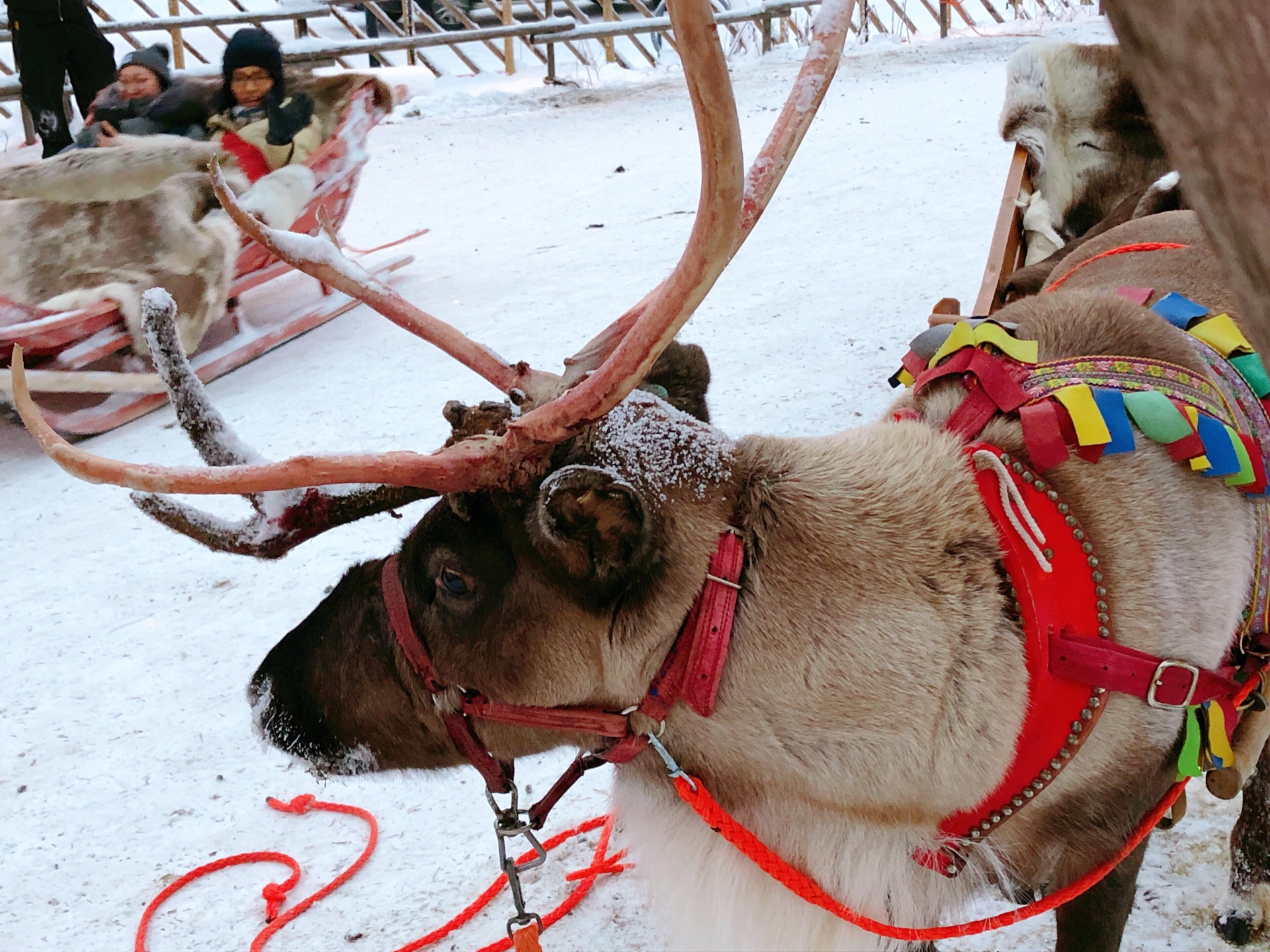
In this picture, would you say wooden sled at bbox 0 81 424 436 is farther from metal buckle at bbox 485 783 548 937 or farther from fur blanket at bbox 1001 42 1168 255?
metal buckle at bbox 485 783 548 937

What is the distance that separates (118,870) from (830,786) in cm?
191

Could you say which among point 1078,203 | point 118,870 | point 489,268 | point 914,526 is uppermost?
point 1078,203

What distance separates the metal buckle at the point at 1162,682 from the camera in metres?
1.39

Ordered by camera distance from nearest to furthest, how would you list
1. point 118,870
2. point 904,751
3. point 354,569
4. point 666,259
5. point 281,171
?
point 904,751, point 354,569, point 118,870, point 281,171, point 666,259

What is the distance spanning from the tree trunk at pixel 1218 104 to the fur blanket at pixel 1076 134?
3.60 meters

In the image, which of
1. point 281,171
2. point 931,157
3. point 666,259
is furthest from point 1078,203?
point 931,157

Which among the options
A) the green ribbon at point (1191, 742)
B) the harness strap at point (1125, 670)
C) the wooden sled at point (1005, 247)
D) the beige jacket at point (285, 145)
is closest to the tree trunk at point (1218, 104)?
the harness strap at point (1125, 670)

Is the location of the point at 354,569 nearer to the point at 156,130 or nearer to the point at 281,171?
the point at 281,171

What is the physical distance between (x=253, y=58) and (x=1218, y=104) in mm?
5991

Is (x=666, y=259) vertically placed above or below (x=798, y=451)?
below

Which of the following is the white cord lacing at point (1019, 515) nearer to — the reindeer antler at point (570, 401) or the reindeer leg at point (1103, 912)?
the reindeer antler at point (570, 401)

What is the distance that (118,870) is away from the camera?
8.11 ft

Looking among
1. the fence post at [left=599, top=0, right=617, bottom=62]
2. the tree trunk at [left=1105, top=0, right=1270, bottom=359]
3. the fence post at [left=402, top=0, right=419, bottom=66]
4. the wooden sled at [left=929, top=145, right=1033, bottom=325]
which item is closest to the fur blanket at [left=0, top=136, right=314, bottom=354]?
the wooden sled at [left=929, top=145, right=1033, bottom=325]

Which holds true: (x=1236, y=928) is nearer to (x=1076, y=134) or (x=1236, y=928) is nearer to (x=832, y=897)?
(x=832, y=897)
